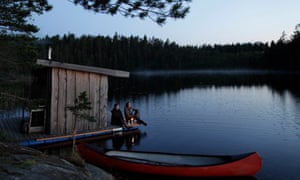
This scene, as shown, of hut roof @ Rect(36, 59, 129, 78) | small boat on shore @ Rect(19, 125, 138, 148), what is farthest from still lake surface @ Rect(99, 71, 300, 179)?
hut roof @ Rect(36, 59, 129, 78)

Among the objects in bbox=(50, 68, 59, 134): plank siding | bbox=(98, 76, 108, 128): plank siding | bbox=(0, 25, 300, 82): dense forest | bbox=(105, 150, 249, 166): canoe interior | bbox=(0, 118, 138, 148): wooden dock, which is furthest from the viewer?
bbox=(0, 25, 300, 82): dense forest

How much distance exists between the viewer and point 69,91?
12.2m

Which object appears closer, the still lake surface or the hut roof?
the hut roof

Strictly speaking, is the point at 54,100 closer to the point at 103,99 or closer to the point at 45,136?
the point at 45,136

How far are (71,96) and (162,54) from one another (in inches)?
4851

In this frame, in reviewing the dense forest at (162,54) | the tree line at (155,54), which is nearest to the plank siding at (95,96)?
the dense forest at (162,54)

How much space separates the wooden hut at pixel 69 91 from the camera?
11797mm

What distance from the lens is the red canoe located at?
28.8 ft

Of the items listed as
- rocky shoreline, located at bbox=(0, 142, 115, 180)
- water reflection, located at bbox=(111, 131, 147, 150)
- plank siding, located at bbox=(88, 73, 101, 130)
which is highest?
plank siding, located at bbox=(88, 73, 101, 130)

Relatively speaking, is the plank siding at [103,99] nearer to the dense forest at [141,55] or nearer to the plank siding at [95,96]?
the plank siding at [95,96]

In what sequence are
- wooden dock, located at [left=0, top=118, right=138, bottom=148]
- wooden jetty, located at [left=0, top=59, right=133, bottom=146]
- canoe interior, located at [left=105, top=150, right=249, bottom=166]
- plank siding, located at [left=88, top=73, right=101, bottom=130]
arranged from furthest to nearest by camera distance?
plank siding, located at [left=88, top=73, right=101, bottom=130] < wooden jetty, located at [left=0, top=59, right=133, bottom=146] < wooden dock, located at [left=0, top=118, right=138, bottom=148] < canoe interior, located at [left=105, top=150, right=249, bottom=166]

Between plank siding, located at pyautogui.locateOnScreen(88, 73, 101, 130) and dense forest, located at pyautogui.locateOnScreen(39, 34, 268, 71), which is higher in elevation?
dense forest, located at pyautogui.locateOnScreen(39, 34, 268, 71)

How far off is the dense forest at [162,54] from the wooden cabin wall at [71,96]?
76006mm

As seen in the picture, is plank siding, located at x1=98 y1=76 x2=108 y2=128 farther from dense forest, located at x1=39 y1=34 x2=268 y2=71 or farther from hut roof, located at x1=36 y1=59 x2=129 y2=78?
dense forest, located at x1=39 y1=34 x2=268 y2=71
